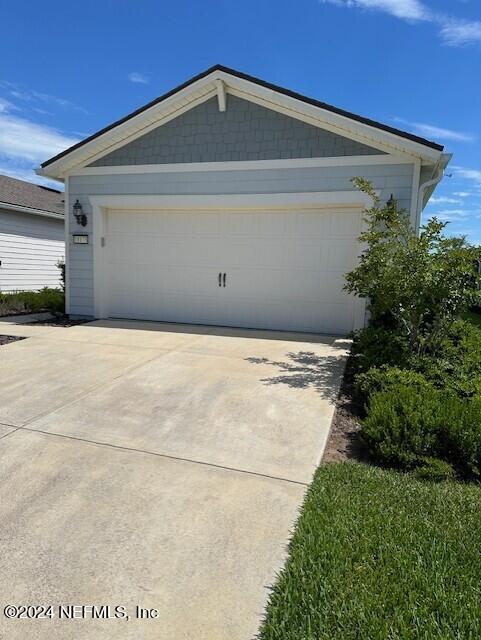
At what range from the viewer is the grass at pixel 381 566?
1.66m

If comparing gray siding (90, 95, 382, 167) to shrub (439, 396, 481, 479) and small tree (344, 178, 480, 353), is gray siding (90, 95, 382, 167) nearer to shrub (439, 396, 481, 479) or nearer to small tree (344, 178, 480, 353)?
small tree (344, 178, 480, 353)

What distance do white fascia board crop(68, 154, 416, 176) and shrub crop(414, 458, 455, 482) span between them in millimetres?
5838

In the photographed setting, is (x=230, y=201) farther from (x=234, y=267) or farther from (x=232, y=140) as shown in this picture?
(x=234, y=267)

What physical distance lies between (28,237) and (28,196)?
1.78 m

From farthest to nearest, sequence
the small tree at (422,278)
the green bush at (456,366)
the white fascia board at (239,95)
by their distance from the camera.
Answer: the white fascia board at (239,95)
the small tree at (422,278)
the green bush at (456,366)

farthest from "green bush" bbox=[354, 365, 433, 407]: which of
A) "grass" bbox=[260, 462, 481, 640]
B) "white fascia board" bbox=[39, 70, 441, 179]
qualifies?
"white fascia board" bbox=[39, 70, 441, 179]

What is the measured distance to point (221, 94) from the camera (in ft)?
25.5

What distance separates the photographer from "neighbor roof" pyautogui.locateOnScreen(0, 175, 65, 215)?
13188 mm

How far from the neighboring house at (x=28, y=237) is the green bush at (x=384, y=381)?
12.6 metres

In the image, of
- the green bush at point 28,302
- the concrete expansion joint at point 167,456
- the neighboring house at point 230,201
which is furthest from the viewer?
the green bush at point 28,302

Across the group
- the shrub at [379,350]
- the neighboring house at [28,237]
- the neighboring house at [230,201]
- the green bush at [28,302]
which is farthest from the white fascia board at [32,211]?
the shrub at [379,350]

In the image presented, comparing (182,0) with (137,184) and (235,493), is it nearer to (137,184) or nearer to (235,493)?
(137,184)

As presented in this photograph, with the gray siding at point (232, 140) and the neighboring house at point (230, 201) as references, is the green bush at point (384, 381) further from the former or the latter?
the gray siding at point (232, 140)

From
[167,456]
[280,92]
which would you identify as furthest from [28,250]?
[167,456]
